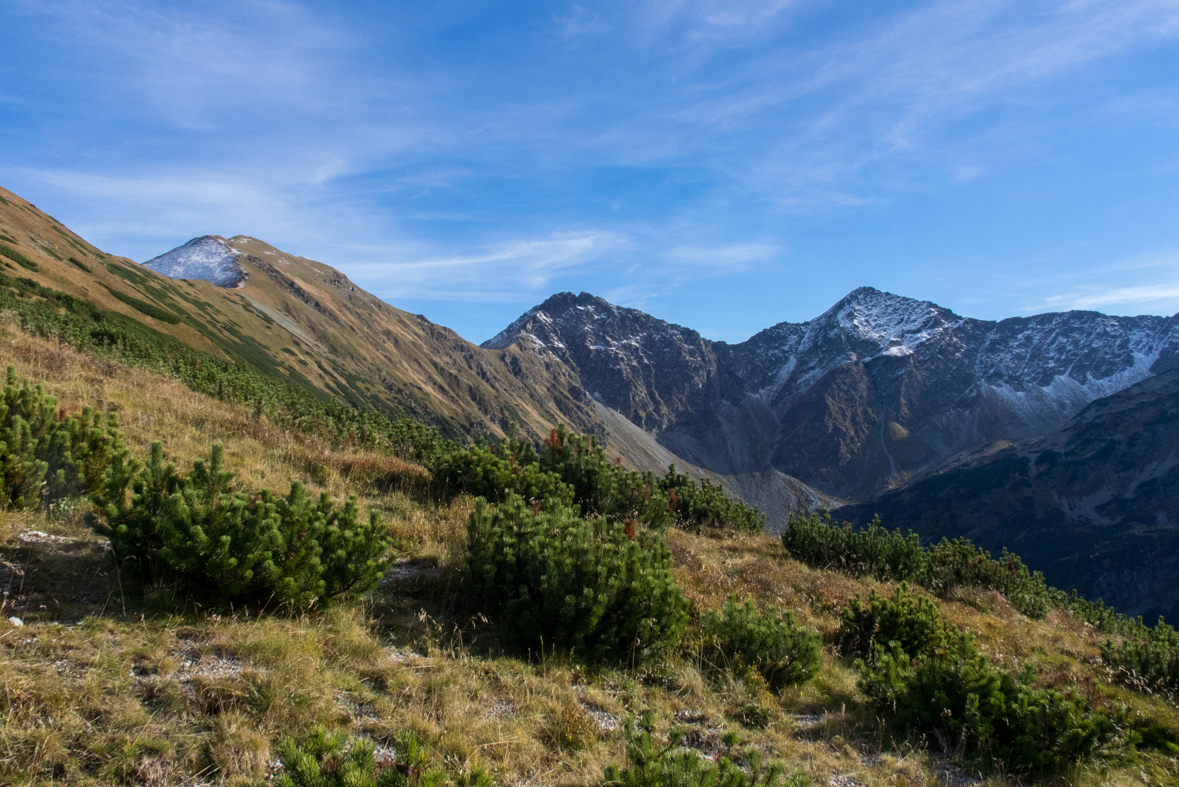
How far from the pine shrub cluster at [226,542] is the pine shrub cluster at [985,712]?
5.29 meters

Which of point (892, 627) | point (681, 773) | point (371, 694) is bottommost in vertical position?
point (892, 627)

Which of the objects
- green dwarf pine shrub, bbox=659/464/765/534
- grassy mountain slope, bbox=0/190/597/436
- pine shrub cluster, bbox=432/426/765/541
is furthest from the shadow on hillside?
grassy mountain slope, bbox=0/190/597/436

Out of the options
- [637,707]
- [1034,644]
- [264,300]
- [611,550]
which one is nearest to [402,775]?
[637,707]

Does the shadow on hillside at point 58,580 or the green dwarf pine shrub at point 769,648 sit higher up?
the shadow on hillside at point 58,580

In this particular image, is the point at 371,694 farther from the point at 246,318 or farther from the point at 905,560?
the point at 246,318

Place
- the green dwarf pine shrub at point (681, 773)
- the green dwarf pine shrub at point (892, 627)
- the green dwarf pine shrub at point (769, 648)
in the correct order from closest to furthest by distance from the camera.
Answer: the green dwarf pine shrub at point (681, 773) < the green dwarf pine shrub at point (769, 648) < the green dwarf pine shrub at point (892, 627)

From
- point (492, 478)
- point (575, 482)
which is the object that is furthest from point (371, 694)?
point (575, 482)

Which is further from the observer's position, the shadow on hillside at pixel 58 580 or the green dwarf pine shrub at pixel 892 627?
the green dwarf pine shrub at pixel 892 627

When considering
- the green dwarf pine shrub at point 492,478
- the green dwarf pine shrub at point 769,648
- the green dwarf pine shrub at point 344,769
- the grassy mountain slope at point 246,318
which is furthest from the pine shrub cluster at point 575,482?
Result: the grassy mountain slope at point 246,318

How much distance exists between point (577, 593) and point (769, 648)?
2.26 metres

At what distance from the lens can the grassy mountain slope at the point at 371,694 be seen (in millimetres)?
3330

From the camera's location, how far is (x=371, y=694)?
Result: 4289 mm

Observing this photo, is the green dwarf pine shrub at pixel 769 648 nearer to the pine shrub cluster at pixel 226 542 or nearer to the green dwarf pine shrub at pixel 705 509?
the pine shrub cluster at pixel 226 542

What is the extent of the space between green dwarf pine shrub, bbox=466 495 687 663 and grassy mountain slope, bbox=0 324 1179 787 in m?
→ 0.25
